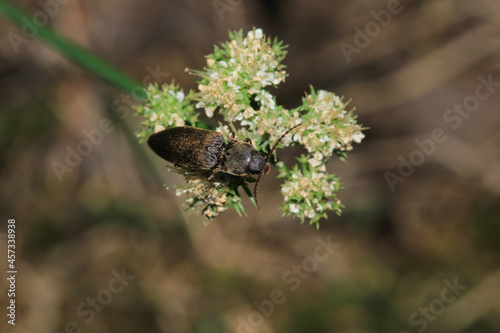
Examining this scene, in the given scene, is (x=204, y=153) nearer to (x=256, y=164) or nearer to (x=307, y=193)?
(x=256, y=164)

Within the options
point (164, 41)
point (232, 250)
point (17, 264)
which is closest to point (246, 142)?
point (232, 250)

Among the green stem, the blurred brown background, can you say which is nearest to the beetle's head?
the green stem

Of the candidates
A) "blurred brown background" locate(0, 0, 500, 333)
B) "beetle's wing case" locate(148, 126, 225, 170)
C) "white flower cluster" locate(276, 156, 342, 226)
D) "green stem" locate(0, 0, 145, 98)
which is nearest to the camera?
"beetle's wing case" locate(148, 126, 225, 170)

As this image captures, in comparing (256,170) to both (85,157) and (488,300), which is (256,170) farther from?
(488,300)

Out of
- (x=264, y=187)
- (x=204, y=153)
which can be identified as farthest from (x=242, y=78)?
(x=264, y=187)

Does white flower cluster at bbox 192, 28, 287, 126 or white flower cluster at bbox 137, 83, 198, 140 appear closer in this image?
white flower cluster at bbox 192, 28, 287, 126

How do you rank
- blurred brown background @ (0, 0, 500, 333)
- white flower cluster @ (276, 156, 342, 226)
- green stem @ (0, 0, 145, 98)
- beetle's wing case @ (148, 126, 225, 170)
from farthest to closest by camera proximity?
blurred brown background @ (0, 0, 500, 333) → green stem @ (0, 0, 145, 98) → white flower cluster @ (276, 156, 342, 226) → beetle's wing case @ (148, 126, 225, 170)

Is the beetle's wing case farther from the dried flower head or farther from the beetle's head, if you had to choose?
the beetle's head
